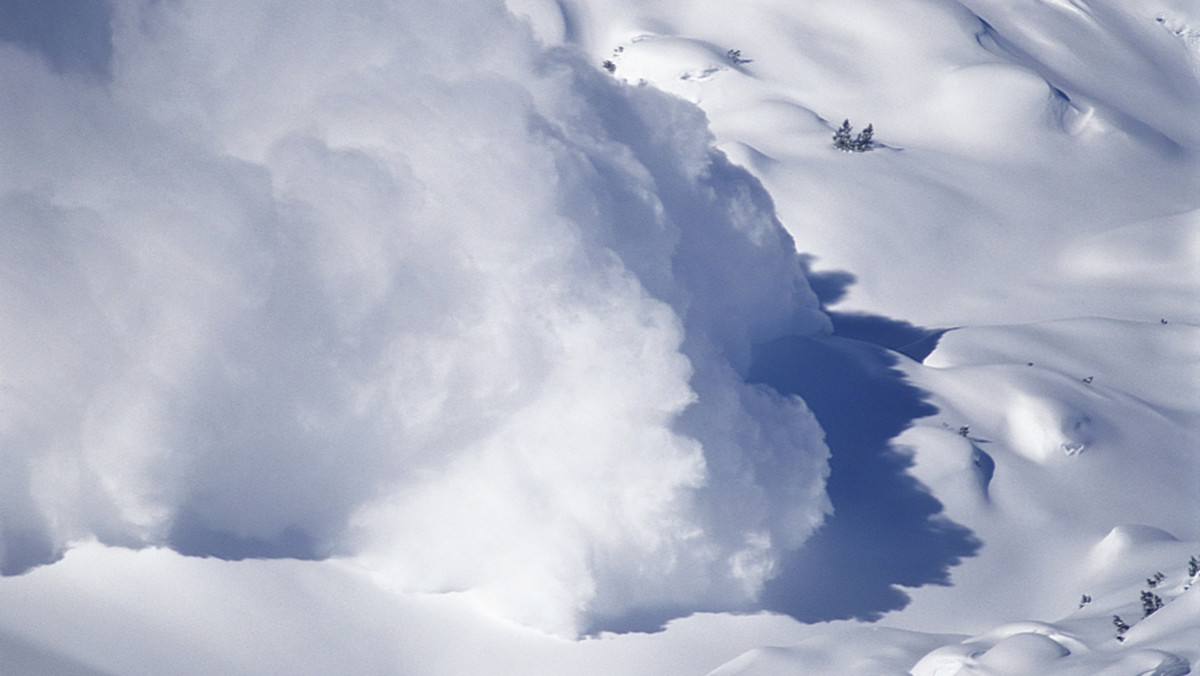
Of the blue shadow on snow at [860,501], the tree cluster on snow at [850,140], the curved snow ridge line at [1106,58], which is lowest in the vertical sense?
the blue shadow on snow at [860,501]

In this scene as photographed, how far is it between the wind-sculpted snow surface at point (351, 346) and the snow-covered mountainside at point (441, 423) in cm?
4

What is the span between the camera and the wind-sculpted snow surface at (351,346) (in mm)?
12617

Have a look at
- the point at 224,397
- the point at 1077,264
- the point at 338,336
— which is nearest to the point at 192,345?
the point at 224,397

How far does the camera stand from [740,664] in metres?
12.4

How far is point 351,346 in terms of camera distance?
13.3 meters

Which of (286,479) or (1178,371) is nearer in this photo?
(286,479)

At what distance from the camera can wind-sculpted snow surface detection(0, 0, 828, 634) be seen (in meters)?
12.6

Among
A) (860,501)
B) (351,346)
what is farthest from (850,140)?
(351,346)

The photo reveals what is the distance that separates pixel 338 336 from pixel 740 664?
→ 5.97m

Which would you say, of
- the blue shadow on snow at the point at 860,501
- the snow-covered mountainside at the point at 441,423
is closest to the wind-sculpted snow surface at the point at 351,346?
the snow-covered mountainside at the point at 441,423

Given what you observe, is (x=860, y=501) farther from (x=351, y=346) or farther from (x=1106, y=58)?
(x=1106, y=58)

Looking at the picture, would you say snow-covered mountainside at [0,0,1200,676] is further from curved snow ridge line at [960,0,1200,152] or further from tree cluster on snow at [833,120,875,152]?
curved snow ridge line at [960,0,1200,152]

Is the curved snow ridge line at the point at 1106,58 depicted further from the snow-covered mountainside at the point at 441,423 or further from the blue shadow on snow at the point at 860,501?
the snow-covered mountainside at the point at 441,423

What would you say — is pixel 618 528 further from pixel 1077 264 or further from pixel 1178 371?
pixel 1077 264
